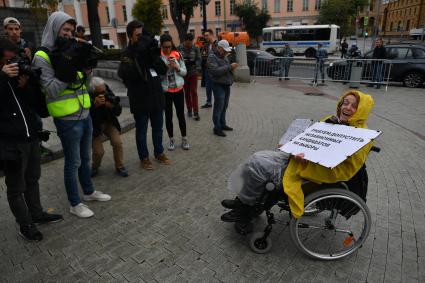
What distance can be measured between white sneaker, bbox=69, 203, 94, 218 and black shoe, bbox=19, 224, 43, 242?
1.53 ft

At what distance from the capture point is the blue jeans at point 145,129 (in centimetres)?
453

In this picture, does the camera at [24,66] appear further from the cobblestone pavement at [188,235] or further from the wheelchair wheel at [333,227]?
the wheelchair wheel at [333,227]

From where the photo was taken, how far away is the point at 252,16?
1884 inches

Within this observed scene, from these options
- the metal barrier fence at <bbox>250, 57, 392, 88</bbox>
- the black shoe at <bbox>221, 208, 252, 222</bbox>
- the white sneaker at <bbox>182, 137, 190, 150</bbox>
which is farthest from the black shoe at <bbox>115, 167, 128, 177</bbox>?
the metal barrier fence at <bbox>250, 57, 392, 88</bbox>

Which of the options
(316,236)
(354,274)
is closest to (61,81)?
(316,236)

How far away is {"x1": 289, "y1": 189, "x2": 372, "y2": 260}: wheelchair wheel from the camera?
2646mm

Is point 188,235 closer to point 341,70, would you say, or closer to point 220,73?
point 220,73

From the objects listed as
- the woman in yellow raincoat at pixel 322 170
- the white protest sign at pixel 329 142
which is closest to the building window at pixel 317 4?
the woman in yellow raincoat at pixel 322 170

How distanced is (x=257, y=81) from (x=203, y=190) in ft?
35.3

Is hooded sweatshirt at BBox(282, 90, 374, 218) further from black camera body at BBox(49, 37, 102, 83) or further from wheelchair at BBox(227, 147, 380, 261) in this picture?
black camera body at BBox(49, 37, 102, 83)

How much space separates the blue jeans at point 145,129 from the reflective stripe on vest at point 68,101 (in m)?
1.25

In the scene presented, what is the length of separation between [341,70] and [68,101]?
12.5 meters

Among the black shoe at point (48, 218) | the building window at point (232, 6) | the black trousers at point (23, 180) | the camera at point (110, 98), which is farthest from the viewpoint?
the building window at point (232, 6)

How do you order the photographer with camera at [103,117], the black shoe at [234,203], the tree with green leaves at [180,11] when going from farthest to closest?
1. the tree with green leaves at [180,11]
2. the photographer with camera at [103,117]
3. the black shoe at [234,203]
